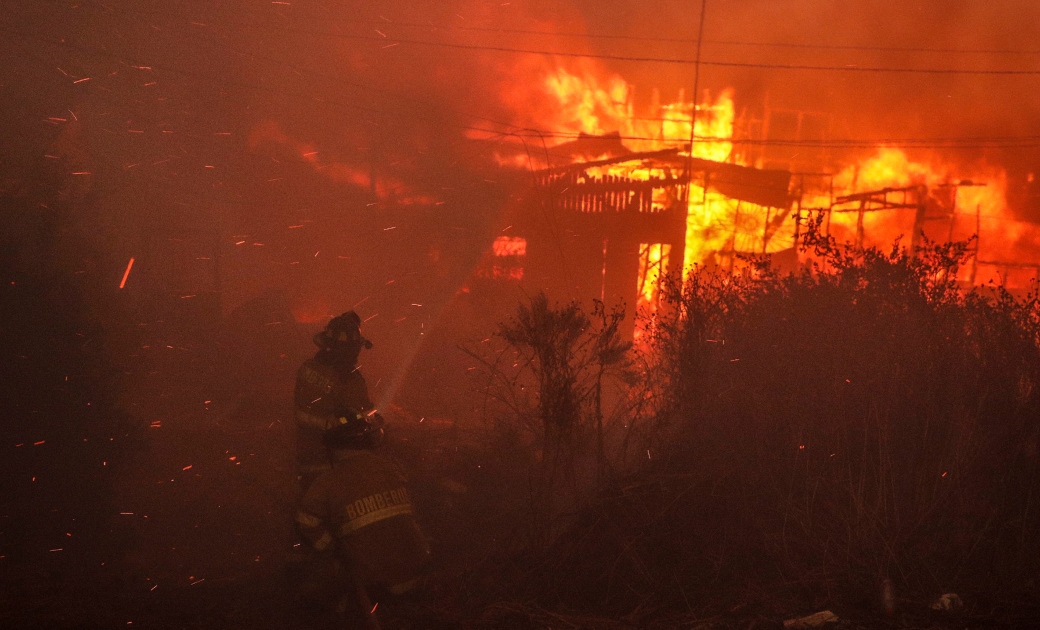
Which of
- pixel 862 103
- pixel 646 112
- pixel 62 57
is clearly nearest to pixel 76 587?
pixel 62 57

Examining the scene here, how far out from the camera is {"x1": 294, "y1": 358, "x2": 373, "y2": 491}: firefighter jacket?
19.5 feet

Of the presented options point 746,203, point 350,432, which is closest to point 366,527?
point 350,432

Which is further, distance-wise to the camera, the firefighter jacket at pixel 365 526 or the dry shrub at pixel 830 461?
the dry shrub at pixel 830 461

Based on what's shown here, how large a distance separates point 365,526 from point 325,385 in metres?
1.78

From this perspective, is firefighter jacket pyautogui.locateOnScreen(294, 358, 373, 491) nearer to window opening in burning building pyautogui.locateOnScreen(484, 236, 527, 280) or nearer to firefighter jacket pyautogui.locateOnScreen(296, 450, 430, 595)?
firefighter jacket pyautogui.locateOnScreen(296, 450, 430, 595)

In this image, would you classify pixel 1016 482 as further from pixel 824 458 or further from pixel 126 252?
pixel 126 252

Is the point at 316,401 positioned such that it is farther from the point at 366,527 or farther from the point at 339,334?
the point at 366,527

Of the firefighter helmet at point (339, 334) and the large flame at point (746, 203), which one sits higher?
the large flame at point (746, 203)

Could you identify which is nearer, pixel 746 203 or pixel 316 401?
pixel 316 401

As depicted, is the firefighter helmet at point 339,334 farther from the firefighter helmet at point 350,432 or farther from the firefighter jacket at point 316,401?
the firefighter helmet at point 350,432

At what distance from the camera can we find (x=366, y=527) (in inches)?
183

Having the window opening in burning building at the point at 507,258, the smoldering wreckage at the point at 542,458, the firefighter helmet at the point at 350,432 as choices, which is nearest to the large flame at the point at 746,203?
the window opening in burning building at the point at 507,258

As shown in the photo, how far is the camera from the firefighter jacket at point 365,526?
465 cm

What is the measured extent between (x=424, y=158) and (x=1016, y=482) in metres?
20.8
